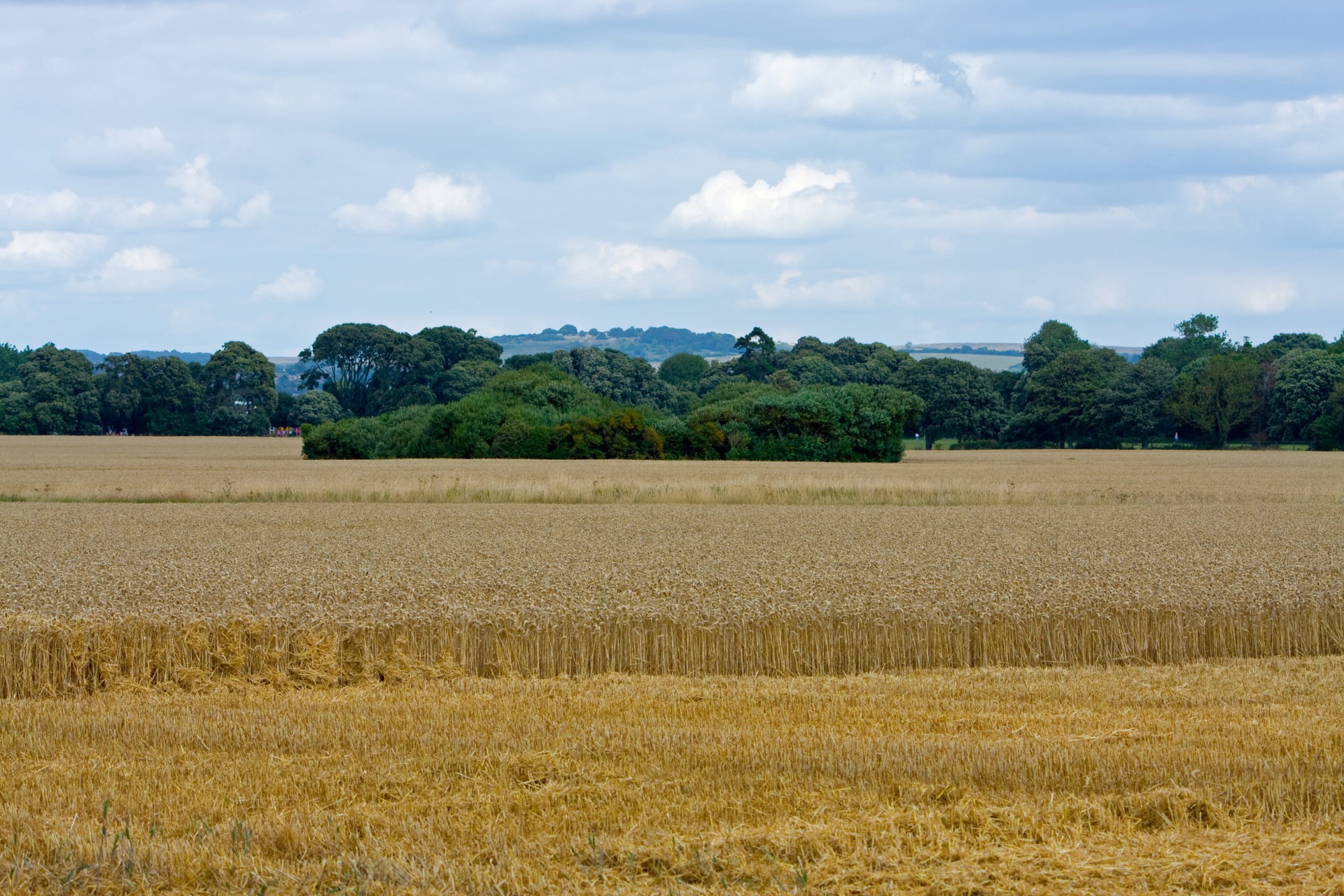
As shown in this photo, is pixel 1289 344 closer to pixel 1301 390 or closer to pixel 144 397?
pixel 1301 390

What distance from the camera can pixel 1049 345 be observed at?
124 m

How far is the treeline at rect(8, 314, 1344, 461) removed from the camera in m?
62.4

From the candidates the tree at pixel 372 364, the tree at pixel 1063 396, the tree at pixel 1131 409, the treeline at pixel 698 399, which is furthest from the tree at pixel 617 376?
the tree at pixel 1131 409

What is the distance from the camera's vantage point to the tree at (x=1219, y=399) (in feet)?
285

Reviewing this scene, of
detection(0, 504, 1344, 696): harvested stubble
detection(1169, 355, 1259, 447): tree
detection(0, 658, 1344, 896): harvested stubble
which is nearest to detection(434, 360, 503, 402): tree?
detection(1169, 355, 1259, 447): tree

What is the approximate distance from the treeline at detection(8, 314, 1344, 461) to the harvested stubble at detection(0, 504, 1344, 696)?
140 ft

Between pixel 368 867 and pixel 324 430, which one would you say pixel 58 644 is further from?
pixel 324 430

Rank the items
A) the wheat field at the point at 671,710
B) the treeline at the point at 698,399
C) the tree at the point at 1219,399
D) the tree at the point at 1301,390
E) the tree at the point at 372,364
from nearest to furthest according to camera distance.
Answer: the wheat field at the point at 671,710
the treeline at the point at 698,399
the tree at the point at 1301,390
the tree at the point at 1219,399
the tree at the point at 372,364

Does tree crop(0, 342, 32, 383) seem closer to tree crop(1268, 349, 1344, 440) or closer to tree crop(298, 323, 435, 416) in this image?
tree crop(298, 323, 435, 416)

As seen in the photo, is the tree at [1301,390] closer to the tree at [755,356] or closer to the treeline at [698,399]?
the treeline at [698,399]

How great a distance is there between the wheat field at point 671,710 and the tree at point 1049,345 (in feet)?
281

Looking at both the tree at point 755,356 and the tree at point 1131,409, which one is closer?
the tree at point 1131,409

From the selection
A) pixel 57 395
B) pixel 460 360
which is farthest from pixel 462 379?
pixel 57 395

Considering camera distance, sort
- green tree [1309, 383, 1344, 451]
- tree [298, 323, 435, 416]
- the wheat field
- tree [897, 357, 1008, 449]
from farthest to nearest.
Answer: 1. tree [298, 323, 435, 416]
2. tree [897, 357, 1008, 449]
3. green tree [1309, 383, 1344, 451]
4. the wheat field
